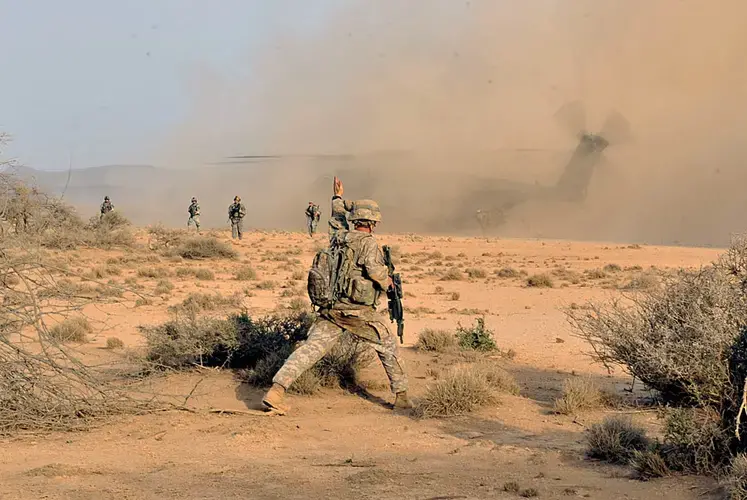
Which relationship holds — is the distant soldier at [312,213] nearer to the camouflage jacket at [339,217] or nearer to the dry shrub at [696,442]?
the camouflage jacket at [339,217]

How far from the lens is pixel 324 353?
727 cm

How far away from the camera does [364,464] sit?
19.0 ft

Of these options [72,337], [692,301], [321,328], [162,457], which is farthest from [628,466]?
[72,337]

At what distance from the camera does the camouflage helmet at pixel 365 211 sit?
7.40 m

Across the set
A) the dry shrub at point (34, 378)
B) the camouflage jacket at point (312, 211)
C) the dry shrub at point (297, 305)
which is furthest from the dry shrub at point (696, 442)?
the camouflage jacket at point (312, 211)

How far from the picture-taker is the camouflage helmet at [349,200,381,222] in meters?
7.40

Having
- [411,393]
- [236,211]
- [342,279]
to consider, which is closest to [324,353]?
[342,279]

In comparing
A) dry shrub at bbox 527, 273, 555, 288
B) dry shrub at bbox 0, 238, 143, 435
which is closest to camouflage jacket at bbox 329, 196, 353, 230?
dry shrub at bbox 0, 238, 143, 435

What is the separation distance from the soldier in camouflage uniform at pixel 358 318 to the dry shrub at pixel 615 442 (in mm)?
2207

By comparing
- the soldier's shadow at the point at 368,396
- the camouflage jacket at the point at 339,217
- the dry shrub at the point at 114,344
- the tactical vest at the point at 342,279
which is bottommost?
the soldier's shadow at the point at 368,396

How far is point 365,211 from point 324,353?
1449 mm

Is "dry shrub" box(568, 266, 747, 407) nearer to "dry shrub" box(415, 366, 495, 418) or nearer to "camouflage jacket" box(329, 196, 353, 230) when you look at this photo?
"dry shrub" box(415, 366, 495, 418)

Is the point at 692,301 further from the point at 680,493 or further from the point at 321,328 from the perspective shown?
the point at 321,328

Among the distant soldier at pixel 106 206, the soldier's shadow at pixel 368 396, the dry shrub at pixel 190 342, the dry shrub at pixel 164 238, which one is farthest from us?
the distant soldier at pixel 106 206
